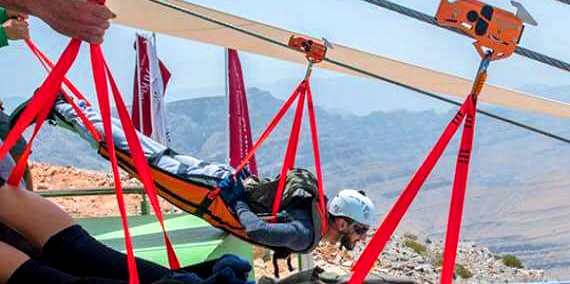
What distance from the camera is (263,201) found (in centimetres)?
338

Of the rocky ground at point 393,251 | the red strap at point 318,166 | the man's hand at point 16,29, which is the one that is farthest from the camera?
the rocky ground at point 393,251

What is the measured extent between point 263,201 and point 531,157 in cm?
3898

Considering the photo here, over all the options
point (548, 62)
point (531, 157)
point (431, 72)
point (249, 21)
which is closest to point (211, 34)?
point (249, 21)

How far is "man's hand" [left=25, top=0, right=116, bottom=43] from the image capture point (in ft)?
5.24

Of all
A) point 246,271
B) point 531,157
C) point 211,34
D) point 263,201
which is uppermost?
point 531,157

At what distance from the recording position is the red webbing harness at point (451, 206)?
1529 millimetres

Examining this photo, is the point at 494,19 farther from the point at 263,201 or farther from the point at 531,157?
the point at 531,157

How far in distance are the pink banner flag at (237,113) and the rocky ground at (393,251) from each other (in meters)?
1.43

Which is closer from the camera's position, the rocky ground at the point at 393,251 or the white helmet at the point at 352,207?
the white helmet at the point at 352,207

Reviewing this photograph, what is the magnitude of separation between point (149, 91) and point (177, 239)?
16.1ft

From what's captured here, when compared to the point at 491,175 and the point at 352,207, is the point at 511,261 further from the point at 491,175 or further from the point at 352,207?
the point at 491,175

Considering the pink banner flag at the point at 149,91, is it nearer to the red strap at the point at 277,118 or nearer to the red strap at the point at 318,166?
the red strap at the point at 277,118

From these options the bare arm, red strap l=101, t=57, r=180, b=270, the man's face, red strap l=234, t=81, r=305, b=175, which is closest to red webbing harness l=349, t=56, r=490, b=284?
red strap l=101, t=57, r=180, b=270

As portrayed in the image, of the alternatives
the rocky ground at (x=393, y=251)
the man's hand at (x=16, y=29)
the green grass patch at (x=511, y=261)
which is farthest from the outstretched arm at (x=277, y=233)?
the green grass patch at (x=511, y=261)
